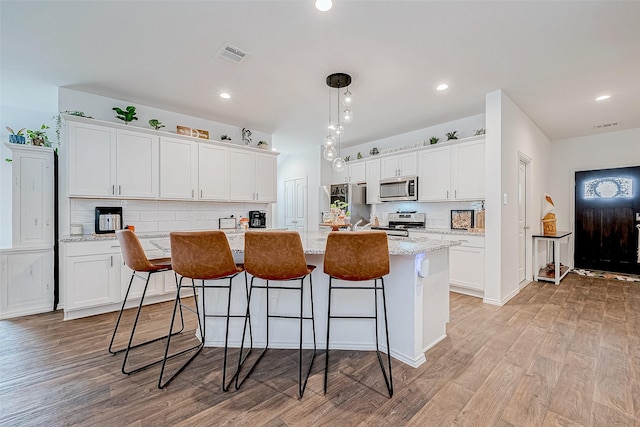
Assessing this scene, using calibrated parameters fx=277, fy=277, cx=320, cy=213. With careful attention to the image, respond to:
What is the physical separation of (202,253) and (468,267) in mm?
3491

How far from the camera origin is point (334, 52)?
8.37 feet

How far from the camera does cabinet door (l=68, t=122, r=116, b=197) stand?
3.18 meters

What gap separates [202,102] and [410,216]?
3.79m

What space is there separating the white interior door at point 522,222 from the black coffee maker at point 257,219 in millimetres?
4072

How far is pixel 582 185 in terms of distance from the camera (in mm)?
5422

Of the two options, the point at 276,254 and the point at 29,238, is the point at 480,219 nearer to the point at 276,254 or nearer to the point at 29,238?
the point at 276,254

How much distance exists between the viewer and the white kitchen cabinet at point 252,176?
14.8 ft

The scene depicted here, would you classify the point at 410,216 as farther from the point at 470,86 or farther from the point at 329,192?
the point at 470,86

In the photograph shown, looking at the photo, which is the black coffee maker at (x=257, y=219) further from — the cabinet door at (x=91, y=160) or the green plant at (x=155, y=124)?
the cabinet door at (x=91, y=160)

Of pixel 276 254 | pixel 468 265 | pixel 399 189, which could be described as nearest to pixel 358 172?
pixel 399 189

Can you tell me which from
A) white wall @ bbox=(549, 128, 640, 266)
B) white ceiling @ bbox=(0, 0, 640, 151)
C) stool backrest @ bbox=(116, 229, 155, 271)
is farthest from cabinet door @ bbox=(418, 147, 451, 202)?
stool backrest @ bbox=(116, 229, 155, 271)

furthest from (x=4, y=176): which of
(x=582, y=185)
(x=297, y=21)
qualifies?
(x=582, y=185)

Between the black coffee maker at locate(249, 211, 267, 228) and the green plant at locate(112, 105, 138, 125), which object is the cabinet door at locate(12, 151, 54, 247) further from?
the black coffee maker at locate(249, 211, 267, 228)

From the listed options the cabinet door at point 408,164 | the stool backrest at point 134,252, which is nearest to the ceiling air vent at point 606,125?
the cabinet door at point 408,164
